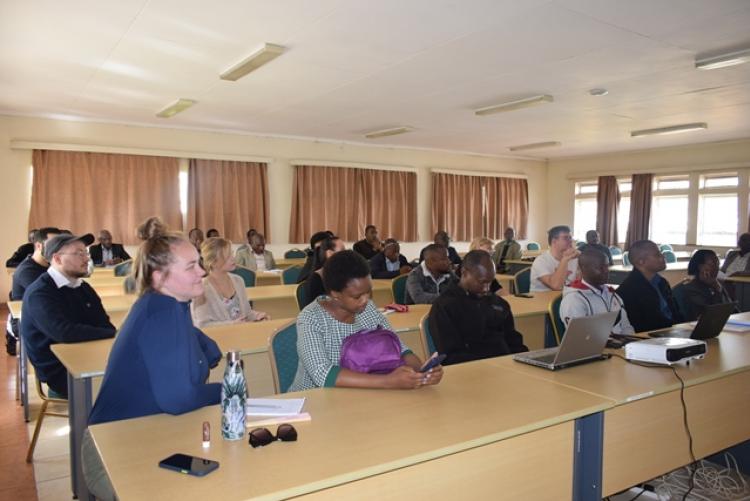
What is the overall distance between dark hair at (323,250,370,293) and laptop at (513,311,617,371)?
Result: 34.1 inches

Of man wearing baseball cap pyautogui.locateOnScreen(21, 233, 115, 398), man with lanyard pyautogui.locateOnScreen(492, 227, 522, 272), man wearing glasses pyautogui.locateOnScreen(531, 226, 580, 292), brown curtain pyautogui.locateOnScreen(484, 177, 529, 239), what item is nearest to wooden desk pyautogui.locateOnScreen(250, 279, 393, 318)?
man wearing glasses pyautogui.locateOnScreen(531, 226, 580, 292)

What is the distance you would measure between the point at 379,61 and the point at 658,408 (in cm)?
415

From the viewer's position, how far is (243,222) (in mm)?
9805

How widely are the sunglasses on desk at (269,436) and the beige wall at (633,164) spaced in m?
11.4

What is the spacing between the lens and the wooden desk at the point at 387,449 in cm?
133

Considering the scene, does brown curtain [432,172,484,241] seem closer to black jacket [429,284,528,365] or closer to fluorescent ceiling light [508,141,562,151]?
fluorescent ceiling light [508,141,562,151]

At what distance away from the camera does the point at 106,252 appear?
26.9 ft

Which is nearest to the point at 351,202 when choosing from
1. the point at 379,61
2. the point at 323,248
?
the point at 379,61

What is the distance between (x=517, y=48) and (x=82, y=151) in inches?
272

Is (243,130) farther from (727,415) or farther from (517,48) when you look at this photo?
(727,415)

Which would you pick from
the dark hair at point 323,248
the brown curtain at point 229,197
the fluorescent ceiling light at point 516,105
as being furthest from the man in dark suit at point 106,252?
the fluorescent ceiling light at point 516,105

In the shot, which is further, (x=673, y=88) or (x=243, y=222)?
(x=243, y=222)

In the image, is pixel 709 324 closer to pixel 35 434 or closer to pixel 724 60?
pixel 724 60

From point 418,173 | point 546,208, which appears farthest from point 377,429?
point 546,208
